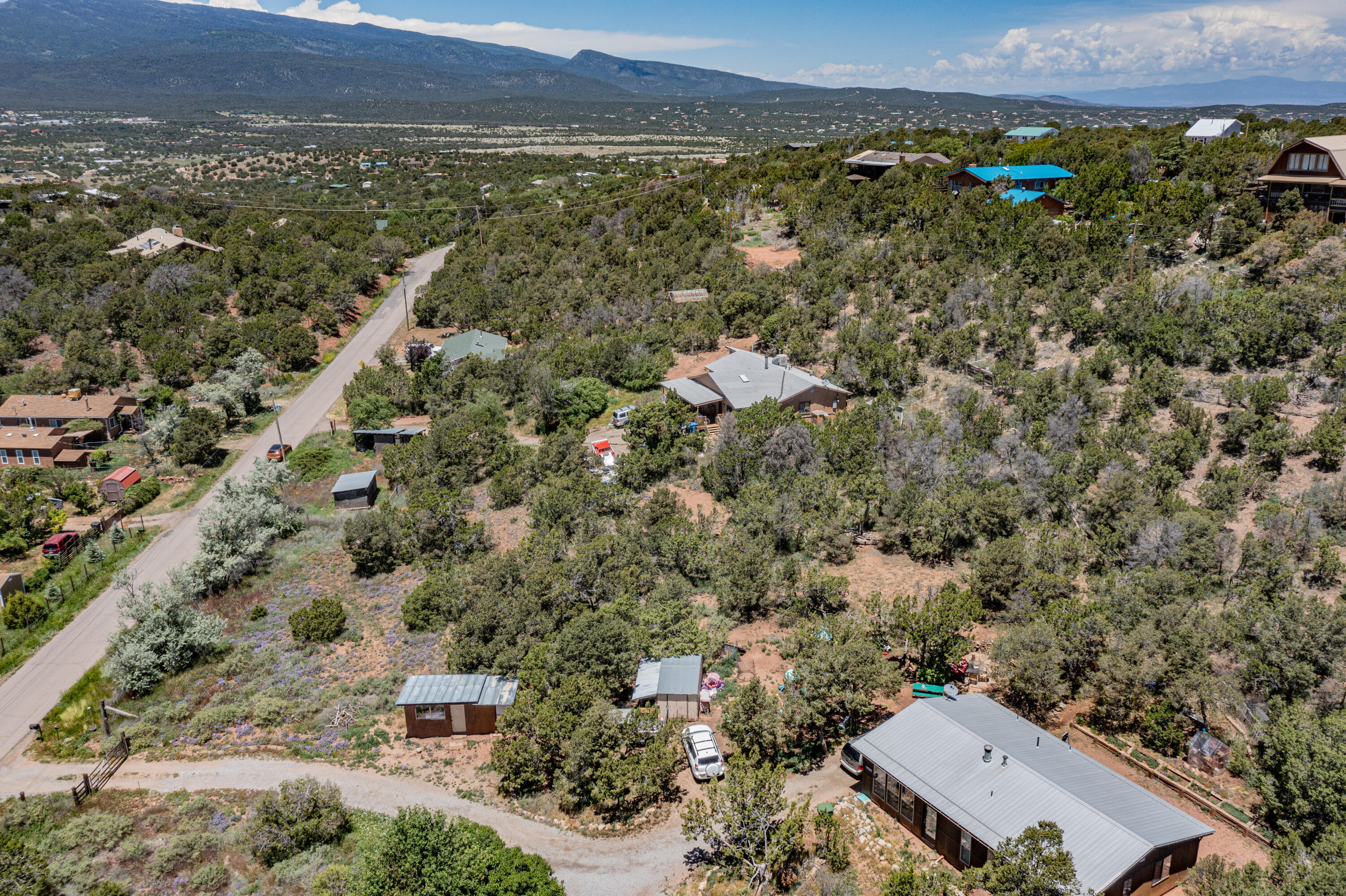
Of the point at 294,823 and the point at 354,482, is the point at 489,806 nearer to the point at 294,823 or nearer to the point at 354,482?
the point at 294,823

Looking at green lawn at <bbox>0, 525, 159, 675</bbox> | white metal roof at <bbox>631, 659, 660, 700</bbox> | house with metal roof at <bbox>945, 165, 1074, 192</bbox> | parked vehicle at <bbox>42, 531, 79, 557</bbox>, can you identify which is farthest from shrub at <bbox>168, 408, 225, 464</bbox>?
house with metal roof at <bbox>945, 165, 1074, 192</bbox>

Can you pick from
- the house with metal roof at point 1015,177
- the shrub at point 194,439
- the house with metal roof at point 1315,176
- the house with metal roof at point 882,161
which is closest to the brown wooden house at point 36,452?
the shrub at point 194,439

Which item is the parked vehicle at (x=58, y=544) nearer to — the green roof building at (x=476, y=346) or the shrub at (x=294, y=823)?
the shrub at (x=294, y=823)

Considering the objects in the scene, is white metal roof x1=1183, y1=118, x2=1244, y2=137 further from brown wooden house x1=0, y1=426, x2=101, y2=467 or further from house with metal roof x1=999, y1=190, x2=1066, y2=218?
brown wooden house x1=0, y1=426, x2=101, y2=467

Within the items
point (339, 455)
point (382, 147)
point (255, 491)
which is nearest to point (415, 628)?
point (255, 491)

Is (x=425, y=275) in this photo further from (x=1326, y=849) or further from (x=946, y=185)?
(x=1326, y=849)

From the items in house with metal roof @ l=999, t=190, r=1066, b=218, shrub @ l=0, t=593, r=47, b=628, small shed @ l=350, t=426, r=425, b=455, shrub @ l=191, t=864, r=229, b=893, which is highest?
house with metal roof @ l=999, t=190, r=1066, b=218
